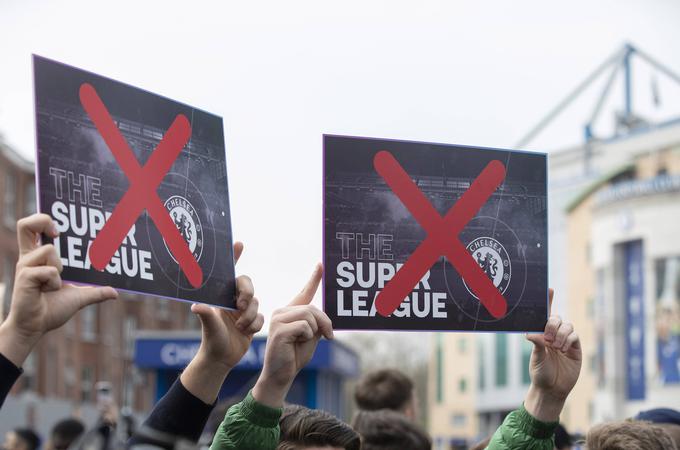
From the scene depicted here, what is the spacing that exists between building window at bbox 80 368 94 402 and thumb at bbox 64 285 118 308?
43.2 metres

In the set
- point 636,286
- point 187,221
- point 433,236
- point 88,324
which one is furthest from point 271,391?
point 636,286

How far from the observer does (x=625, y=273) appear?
2126 inches

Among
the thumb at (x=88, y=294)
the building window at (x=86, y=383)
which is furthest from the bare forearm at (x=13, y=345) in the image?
the building window at (x=86, y=383)

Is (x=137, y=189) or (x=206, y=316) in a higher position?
(x=137, y=189)

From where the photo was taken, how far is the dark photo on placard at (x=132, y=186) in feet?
9.93

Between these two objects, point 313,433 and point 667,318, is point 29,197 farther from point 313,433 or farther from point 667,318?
point 313,433

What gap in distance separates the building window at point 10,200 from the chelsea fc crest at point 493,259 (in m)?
35.0

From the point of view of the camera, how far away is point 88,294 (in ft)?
9.55

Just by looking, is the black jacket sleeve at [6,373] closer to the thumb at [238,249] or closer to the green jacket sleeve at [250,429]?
the green jacket sleeve at [250,429]

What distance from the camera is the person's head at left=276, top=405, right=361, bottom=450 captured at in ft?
12.0

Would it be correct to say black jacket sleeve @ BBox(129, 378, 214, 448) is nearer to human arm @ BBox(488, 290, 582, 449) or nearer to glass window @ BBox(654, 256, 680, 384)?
human arm @ BBox(488, 290, 582, 449)

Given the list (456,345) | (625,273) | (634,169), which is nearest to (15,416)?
(625,273)

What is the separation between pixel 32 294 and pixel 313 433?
120 centimetres

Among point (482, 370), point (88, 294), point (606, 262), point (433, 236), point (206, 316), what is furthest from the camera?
point (482, 370)
